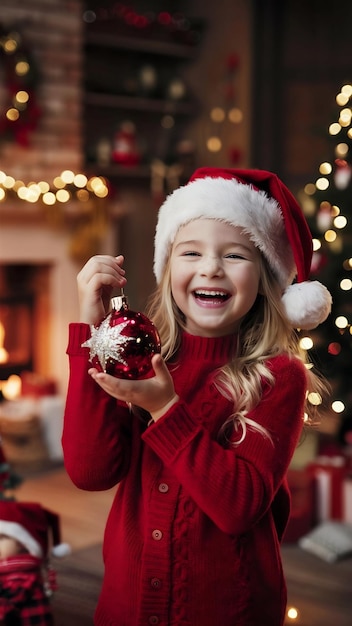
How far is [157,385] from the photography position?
104 centimetres

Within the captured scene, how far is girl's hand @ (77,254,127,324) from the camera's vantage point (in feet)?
3.82

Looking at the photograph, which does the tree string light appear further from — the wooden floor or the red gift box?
the red gift box

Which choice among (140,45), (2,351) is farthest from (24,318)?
(140,45)

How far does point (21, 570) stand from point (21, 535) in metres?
0.08

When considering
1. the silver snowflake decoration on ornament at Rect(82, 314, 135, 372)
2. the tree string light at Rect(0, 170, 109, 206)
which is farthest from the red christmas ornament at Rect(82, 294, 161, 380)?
the tree string light at Rect(0, 170, 109, 206)

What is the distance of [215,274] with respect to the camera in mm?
1148

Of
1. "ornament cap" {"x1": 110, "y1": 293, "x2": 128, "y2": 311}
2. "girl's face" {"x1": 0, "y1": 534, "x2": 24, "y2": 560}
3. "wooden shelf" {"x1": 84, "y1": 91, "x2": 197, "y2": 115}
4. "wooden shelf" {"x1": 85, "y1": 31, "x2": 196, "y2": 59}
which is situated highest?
"wooden shelf" {"x1": 85, "y1": 31, "x2": 196, "y2": 59}

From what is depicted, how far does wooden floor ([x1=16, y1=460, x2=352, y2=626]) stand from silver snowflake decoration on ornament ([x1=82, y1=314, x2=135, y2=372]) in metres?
1.22

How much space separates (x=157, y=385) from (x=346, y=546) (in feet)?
6.30

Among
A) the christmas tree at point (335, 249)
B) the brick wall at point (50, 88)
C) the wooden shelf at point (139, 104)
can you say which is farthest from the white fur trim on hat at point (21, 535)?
the wooden shelf at point (139, 104)

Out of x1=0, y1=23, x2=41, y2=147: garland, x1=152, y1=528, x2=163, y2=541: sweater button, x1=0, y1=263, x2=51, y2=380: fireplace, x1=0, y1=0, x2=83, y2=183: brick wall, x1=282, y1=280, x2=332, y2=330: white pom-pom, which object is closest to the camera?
x1=152, y1=528, x2=163, y2=541: sweater button

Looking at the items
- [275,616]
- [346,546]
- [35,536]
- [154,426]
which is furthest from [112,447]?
[346,546]

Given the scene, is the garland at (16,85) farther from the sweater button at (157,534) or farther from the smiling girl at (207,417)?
the sweater button at (157,534)

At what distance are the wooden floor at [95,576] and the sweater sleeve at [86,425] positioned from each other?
3.43 ft
